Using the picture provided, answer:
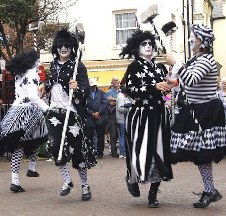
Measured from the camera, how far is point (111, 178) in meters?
9.68

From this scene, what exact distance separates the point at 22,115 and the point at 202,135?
2980mm

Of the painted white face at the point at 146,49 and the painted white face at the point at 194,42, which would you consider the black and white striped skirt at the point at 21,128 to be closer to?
the painted white face at the point at 146,49

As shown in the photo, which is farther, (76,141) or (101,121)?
(101,121)

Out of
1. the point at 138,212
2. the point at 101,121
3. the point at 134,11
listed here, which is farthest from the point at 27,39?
the point at 138,212

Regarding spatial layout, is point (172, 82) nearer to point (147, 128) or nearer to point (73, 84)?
point (147, 128)

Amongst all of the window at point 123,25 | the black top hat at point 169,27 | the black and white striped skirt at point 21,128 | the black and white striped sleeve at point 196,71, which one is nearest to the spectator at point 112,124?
the black and white striped skirt at point 21,128

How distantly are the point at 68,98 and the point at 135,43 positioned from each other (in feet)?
3.63

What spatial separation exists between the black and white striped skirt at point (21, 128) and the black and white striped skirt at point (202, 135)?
8.78 ft

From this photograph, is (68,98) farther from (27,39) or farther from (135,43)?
(27,39)

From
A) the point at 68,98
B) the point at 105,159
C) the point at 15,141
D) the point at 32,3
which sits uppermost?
the point at 32,3

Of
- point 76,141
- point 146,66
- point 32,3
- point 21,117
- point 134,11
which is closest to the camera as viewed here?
point 146,66

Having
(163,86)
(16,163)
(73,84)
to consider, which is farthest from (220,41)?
(163,86)

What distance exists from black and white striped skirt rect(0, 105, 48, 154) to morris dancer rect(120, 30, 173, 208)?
2.02 metres

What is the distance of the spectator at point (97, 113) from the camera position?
13844 mm
